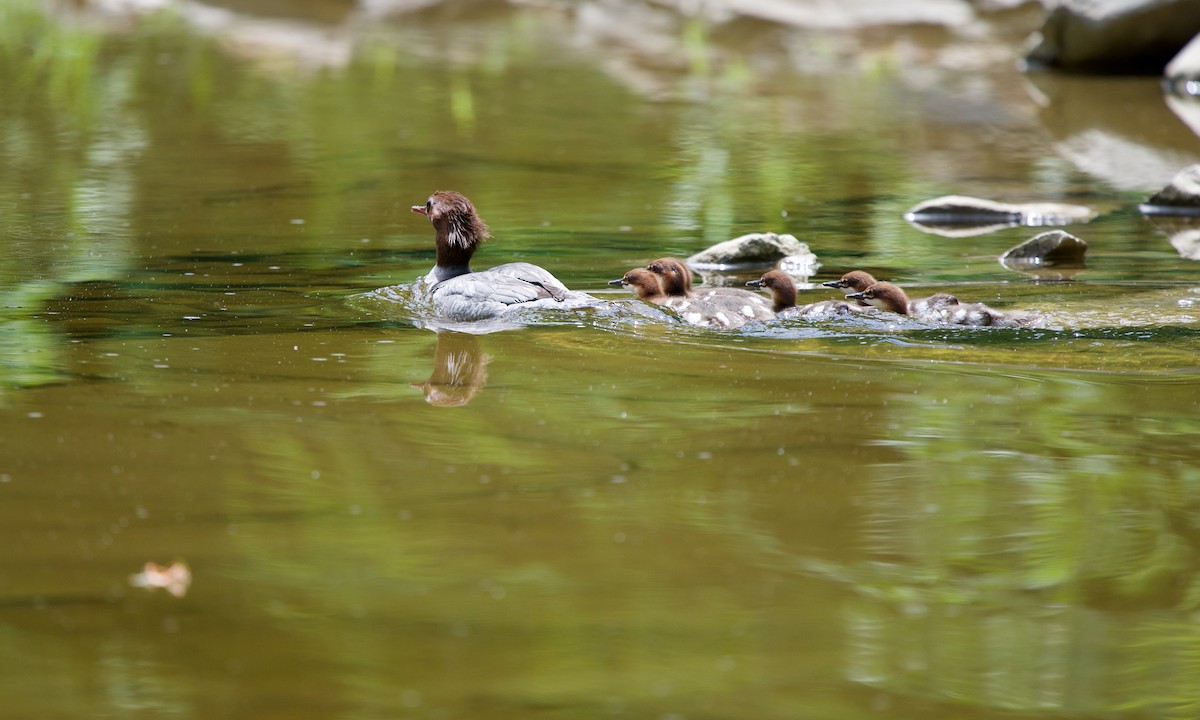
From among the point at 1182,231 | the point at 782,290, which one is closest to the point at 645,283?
the point at 782,290

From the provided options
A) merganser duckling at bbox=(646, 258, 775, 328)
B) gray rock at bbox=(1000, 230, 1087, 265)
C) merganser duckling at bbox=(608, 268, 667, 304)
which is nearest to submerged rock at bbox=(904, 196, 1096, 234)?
gray rock at bbox=(1000, 230, 1087, 265)

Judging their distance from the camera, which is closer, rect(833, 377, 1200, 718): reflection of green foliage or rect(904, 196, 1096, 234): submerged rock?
rect(833, 377, 1200, 718): reflection of green foliage

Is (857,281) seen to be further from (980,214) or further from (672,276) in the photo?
(980,214)

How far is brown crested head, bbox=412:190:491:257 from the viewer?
7.78 m

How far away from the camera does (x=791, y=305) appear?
24.3 ft

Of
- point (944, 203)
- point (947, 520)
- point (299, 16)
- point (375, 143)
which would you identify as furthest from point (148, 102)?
point (947, 520)

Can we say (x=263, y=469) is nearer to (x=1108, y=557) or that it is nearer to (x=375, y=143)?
(x=1108, y=557)

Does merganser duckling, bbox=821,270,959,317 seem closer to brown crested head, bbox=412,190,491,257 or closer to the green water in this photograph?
the green water

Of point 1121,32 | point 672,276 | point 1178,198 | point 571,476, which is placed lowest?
point 571,476

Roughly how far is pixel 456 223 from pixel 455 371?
1877 millimetres

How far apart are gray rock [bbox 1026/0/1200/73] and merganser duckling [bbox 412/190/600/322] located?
10494mm

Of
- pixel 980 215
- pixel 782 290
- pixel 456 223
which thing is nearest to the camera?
pixel 782 290

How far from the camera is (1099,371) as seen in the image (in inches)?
244

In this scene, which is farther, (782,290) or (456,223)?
(456,223)
